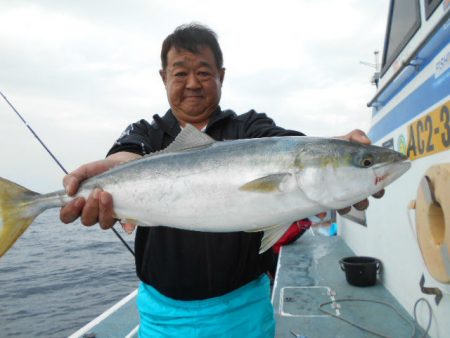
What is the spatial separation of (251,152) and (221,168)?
10.2 inches

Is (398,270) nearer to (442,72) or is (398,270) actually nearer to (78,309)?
(442,72)

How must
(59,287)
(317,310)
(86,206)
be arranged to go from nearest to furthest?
1. (86,206)
2. (317,310)
3. (59,287)

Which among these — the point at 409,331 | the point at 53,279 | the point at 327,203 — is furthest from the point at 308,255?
the point at 53,279

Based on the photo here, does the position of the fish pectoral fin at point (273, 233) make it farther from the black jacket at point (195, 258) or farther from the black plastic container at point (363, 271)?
the black plastic container at point (363, 271)

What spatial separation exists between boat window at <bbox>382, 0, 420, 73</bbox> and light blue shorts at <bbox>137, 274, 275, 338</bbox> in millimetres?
3970

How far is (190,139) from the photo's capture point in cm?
296

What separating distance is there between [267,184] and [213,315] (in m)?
1.28

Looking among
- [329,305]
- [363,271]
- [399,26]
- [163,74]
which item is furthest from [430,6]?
[329,305]

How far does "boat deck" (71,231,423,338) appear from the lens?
4785 millimetres

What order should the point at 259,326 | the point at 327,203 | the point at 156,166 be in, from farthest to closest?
the point at 259,326
the point at 156,166
the point at 327,203

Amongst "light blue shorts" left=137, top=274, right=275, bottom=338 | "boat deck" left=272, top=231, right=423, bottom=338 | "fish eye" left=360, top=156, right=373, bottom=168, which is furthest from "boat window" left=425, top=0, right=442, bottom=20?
"boat deck" left=272, top=231, right=423, bottom=338

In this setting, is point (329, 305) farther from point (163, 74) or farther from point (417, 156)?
point (163, 74)

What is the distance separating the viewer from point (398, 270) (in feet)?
17.6

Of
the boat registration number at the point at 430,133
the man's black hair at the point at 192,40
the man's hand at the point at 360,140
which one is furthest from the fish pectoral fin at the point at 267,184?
the boat registration number at the point at 430,133
